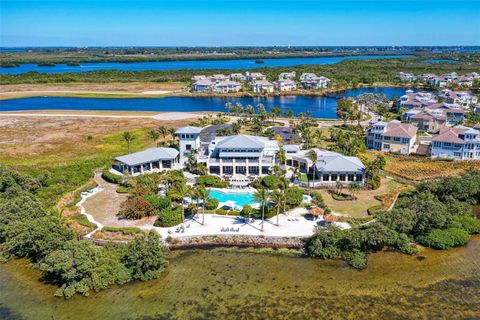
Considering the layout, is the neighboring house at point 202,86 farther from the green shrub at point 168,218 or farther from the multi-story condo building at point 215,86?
the green shrub at point 168,218

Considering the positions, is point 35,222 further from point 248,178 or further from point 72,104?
point 72,104

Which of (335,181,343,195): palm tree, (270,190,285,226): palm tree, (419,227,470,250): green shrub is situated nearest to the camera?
(419,227,470,250): green shrub

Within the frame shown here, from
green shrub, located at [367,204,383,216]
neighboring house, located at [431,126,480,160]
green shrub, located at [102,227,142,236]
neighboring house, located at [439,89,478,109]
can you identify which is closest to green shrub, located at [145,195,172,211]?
green shrub, located at [102,227,142,236]

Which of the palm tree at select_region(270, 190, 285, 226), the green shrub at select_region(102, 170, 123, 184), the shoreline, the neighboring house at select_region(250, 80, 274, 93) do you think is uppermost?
the neighboring house at select_region(250, 80, 274, 93)

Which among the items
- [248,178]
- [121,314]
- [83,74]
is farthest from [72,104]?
[121,314]

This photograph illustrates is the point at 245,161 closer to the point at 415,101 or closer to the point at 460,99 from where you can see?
the point at 415,101

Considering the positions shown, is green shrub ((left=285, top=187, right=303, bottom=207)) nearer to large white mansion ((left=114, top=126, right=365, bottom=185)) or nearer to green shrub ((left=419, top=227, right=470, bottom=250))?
large white mansion ((left=114, top=126, right=365, bottom=185))

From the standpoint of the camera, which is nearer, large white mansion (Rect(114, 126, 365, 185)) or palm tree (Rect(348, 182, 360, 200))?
palm tree (Rect(348, 182, 360, 200))

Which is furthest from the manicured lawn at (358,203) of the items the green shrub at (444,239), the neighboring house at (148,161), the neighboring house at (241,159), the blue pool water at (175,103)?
the blue pool water at (175,103)
